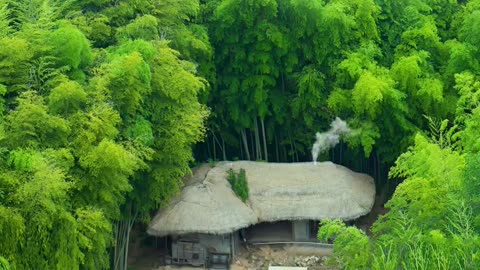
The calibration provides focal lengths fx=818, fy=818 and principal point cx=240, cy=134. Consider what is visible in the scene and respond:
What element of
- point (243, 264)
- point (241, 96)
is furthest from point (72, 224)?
point (241, 96)

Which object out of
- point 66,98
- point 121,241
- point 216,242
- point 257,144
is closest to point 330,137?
point 257,144

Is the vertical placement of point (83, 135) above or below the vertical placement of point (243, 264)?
above

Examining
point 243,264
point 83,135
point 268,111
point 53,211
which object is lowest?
point 243,264

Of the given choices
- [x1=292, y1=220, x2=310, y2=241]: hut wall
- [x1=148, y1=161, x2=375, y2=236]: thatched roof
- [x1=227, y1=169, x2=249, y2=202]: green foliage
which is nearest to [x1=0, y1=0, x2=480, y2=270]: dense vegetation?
[x1=148, y1=161, x2=375, y2=236]: thatched roof

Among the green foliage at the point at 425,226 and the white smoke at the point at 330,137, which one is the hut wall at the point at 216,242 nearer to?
the white smoke at the point at 330,137

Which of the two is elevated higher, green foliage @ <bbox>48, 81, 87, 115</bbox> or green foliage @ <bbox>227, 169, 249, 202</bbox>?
green foliage @ <bbox>48, 81, 87, 115</bbox>

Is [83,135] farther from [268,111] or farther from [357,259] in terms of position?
[268,111]

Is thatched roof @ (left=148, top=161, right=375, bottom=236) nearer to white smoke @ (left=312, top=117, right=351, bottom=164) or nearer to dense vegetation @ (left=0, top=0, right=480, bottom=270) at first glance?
white smoke @ (left=312, top=117, right=351, bottom=164)
